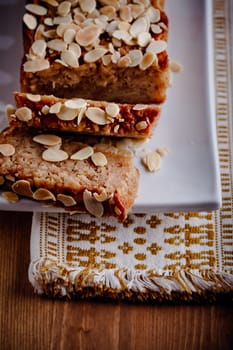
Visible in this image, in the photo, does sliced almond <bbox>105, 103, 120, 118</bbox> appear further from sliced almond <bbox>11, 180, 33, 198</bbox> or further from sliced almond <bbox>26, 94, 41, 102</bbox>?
sliced almond <bbox>11, 180, 33, 198</bbox>

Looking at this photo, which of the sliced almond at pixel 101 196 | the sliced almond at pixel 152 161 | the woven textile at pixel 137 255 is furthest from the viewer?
the sliced almond at pixel 152 161

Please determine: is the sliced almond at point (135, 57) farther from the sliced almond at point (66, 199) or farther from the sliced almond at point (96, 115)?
the sliced almond at point (66, 199)

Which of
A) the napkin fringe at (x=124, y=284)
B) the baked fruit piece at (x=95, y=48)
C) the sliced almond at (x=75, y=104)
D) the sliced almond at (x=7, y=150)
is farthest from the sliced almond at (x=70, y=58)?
the napkin fringe at (x=124, y=284)

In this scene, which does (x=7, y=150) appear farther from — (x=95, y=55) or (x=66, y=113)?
(x=95, y=55)

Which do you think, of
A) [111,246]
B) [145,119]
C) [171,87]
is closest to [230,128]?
[171,87]

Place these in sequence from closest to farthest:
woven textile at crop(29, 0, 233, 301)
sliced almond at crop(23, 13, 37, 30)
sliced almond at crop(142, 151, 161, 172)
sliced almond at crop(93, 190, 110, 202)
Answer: sliced almond at crop(93, 190, 110, 202)
woven textile at crop(29, 0, 233, 301)
sliced almond at crop(142, 151, 161, 172)
sliced almond at crop(23, 13, 37, 30)

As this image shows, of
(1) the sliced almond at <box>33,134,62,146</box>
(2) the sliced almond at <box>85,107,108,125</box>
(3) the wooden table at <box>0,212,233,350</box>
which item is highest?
(2) the sliced almond at <box>85,107,108,125</box>

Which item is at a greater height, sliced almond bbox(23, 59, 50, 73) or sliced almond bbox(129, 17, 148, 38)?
sliced almond bbox(129, 17, 148, 38)

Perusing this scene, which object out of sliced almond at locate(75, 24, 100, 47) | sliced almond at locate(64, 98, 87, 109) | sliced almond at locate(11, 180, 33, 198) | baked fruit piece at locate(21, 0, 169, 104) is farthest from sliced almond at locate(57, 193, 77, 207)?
sliced almond at locate(75, 24, 100, 47)
